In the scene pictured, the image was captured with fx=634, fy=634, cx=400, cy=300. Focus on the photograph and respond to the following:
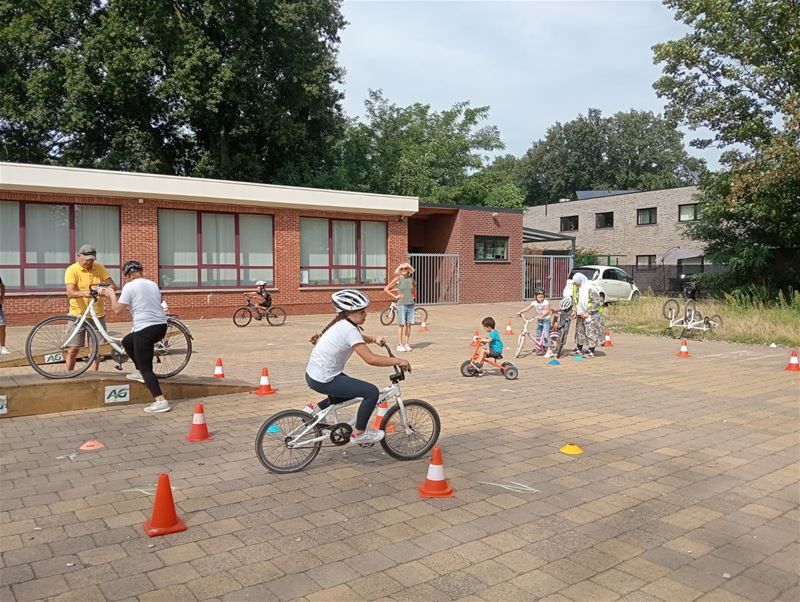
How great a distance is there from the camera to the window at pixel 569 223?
4994 centimetres

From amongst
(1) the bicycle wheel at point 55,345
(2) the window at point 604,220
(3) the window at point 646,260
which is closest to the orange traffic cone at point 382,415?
(1) the bicycle wheel at point 55,345

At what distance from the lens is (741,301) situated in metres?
21.7

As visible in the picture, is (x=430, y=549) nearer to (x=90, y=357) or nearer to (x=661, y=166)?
(x=90, y=357)

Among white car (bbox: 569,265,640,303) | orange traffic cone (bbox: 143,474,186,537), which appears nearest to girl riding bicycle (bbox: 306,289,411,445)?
orange traffic cone (bbox: 143,474,186,537)

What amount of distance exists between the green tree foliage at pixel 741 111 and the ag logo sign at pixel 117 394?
68.2 feet

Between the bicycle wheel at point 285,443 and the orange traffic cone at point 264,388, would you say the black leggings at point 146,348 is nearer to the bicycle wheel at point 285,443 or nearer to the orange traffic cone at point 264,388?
the orange traffic cone at point 264,388

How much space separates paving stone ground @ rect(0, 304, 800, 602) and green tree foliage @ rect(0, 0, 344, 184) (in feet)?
81.8

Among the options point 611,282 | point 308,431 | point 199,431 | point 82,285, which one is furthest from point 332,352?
point 611,282

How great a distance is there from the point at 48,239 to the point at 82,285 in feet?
37.3

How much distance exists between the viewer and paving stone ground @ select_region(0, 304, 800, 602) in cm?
352

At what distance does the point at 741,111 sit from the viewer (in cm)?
2542

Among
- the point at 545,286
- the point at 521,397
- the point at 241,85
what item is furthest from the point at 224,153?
the point at 521,397

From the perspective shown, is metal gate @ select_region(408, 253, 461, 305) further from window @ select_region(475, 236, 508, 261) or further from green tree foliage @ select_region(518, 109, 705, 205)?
green tree foliage @ select_region(518, 109, 705, 205)

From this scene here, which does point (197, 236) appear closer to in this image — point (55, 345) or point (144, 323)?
point (55, 345)
